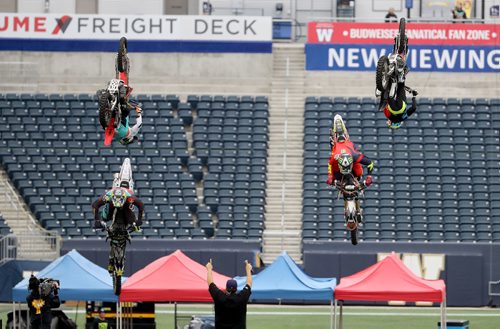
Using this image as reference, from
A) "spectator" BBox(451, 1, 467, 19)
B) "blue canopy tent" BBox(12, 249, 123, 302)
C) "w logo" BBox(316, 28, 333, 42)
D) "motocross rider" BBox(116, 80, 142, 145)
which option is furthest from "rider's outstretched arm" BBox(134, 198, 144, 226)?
"spectator" BBox(451, 1, 467, 19)

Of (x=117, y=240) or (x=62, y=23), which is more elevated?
(x=62, y=23)

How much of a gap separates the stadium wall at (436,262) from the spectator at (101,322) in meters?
11.3

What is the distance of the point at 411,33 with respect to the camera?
2094 inches

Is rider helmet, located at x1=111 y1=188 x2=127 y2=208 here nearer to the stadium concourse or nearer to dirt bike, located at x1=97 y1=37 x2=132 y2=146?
dirt bike, located at x1=97 y1=37 x2=132 y2=146

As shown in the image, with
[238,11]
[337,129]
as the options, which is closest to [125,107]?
[337,129]

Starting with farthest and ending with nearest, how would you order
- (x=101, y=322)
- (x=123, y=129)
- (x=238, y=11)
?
(x=238, y=11) → (x=101, y=322) → (x=123, y=129)

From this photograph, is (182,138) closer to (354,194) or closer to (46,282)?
(46,282)

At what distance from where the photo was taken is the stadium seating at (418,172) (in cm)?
4716

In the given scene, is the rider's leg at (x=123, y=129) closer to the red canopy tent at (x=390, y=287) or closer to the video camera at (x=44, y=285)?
the video camera at (x=44, y=285)

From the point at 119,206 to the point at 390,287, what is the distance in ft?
31.5

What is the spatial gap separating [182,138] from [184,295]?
18.7 m

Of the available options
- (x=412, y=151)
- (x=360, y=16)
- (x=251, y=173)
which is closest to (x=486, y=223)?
(x=412, y=151)

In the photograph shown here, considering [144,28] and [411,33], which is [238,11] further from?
[411,33]

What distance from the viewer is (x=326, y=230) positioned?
154ft
